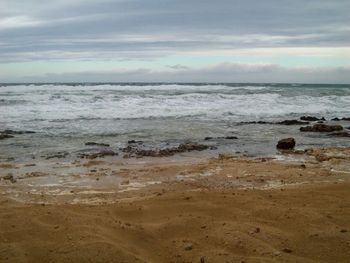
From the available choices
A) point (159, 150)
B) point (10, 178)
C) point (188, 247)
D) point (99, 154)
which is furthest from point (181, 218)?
point (159, 150)

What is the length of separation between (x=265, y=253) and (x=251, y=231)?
19.8 inches

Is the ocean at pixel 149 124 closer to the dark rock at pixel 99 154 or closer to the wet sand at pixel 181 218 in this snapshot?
the dark rock at pixel 99 154

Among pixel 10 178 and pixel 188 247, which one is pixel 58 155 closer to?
pixel 10 178

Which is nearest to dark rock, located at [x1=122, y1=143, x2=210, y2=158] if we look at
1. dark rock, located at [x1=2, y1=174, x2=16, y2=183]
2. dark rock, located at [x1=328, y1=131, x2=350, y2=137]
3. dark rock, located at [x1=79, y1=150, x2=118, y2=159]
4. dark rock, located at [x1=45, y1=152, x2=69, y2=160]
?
dark rock, located at [x1=79, y1=150, x2=118, y2=159]

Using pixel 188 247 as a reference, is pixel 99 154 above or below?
below

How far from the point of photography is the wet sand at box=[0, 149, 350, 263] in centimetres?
389

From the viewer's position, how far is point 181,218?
481cm

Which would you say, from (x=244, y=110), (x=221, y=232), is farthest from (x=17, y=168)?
(x=244, y=110)

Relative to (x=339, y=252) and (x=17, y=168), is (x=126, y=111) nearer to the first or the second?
(x=17, y=168)

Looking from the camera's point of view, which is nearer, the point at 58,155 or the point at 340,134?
the point at 58,155

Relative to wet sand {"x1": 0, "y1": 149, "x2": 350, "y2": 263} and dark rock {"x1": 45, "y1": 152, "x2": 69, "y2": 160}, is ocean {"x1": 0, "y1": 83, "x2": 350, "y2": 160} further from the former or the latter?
wet sand {"x1": 0, "y1": 149, "x2": 350, "y2": 263}

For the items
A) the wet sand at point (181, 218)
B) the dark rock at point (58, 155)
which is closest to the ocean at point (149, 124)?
the dark rock at point (58, 155)

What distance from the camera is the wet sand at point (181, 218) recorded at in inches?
153

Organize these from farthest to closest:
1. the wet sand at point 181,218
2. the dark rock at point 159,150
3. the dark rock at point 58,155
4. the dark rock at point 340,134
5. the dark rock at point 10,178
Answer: the dark rock at point 340,134 < the dark rock at point 159,150 < the dark rock at point 58,155 < the dark rock at point 10,178 < the wet sand at point 181,218
